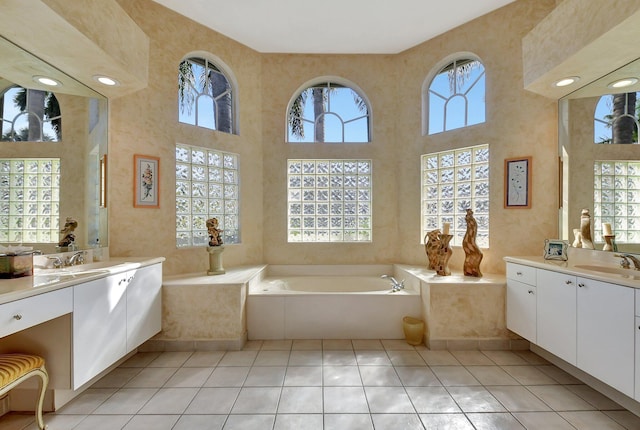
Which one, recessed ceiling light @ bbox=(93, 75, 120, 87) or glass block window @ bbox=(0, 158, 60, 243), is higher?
recessed ceiling light @ bbox=(93, 75, 120, 87)

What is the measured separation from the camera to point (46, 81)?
2146 millimetres

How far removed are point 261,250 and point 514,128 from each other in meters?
3.37

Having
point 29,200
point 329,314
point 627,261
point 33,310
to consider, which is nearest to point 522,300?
point 627,261

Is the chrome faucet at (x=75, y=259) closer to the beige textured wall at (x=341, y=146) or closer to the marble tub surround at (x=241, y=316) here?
the beige textured wall at (x=341, y=146)

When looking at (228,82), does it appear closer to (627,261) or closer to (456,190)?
(456,190)

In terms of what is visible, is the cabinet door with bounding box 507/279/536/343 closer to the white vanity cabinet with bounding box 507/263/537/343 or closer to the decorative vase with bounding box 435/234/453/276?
the white vanity cabinet with bounding box 507/263/537/343

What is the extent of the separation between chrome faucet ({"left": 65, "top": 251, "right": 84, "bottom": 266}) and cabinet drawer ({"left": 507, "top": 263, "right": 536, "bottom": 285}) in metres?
3.85

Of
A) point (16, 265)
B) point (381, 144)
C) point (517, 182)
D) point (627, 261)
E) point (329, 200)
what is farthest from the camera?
point (329, 200)

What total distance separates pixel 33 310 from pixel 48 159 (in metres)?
1.27

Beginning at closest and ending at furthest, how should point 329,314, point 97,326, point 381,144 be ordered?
point 97,326 < point 329,314 < point 381,144

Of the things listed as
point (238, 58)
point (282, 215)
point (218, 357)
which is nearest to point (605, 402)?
point (218, 357)

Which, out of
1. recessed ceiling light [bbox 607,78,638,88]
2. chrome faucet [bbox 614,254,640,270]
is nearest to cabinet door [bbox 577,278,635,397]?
chrome faucet [bbox 614,254,640,270]

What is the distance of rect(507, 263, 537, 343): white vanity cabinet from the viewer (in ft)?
7.74

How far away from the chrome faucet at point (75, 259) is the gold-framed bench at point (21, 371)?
0.76 metres
